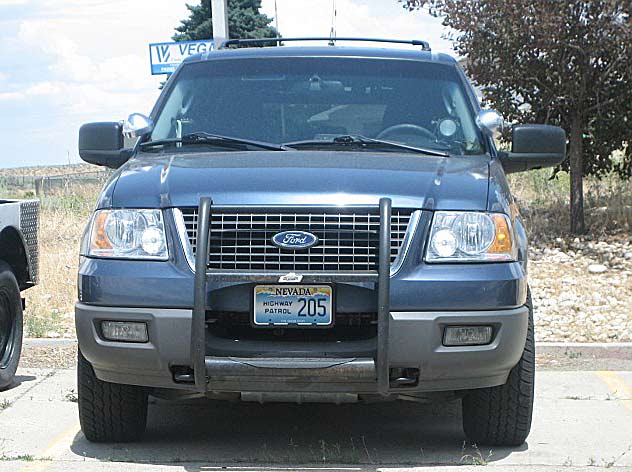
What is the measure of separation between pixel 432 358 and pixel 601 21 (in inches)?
339

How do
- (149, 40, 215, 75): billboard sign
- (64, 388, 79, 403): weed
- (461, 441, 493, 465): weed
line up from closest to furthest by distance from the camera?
1. (461, 441, 493, 465): weed
2. (64, 388, 79, 403): weed
3. (149, 40, 215, 75): billboard sign

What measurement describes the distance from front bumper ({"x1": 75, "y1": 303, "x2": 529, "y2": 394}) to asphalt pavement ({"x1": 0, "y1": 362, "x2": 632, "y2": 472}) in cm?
46

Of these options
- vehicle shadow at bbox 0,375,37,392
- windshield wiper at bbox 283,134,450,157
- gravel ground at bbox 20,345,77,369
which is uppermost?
windshield wiper at bbox 283,134,450,157

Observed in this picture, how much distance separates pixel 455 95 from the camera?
6227 mm

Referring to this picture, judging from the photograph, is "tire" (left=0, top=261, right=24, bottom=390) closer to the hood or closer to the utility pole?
the hood

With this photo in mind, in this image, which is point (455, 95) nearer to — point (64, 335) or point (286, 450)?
point (286, 450)

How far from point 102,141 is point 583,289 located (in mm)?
6168

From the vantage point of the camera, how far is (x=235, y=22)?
36750 mm

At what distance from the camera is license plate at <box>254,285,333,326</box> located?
4676 millimetres

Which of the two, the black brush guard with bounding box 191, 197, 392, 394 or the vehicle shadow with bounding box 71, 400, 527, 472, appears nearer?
the black brush guard with bounding box 191, 197, 392, 394

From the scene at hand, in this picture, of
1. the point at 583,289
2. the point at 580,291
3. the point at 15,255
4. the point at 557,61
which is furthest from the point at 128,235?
the point at 557,61

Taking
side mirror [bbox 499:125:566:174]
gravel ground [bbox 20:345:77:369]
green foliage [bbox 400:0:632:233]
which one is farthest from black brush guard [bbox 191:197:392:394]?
green foliage [bbox 400:0:632:233]

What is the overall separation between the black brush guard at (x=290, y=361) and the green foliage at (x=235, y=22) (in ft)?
106

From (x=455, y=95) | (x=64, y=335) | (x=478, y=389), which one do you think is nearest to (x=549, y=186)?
(x=64, y=335)
